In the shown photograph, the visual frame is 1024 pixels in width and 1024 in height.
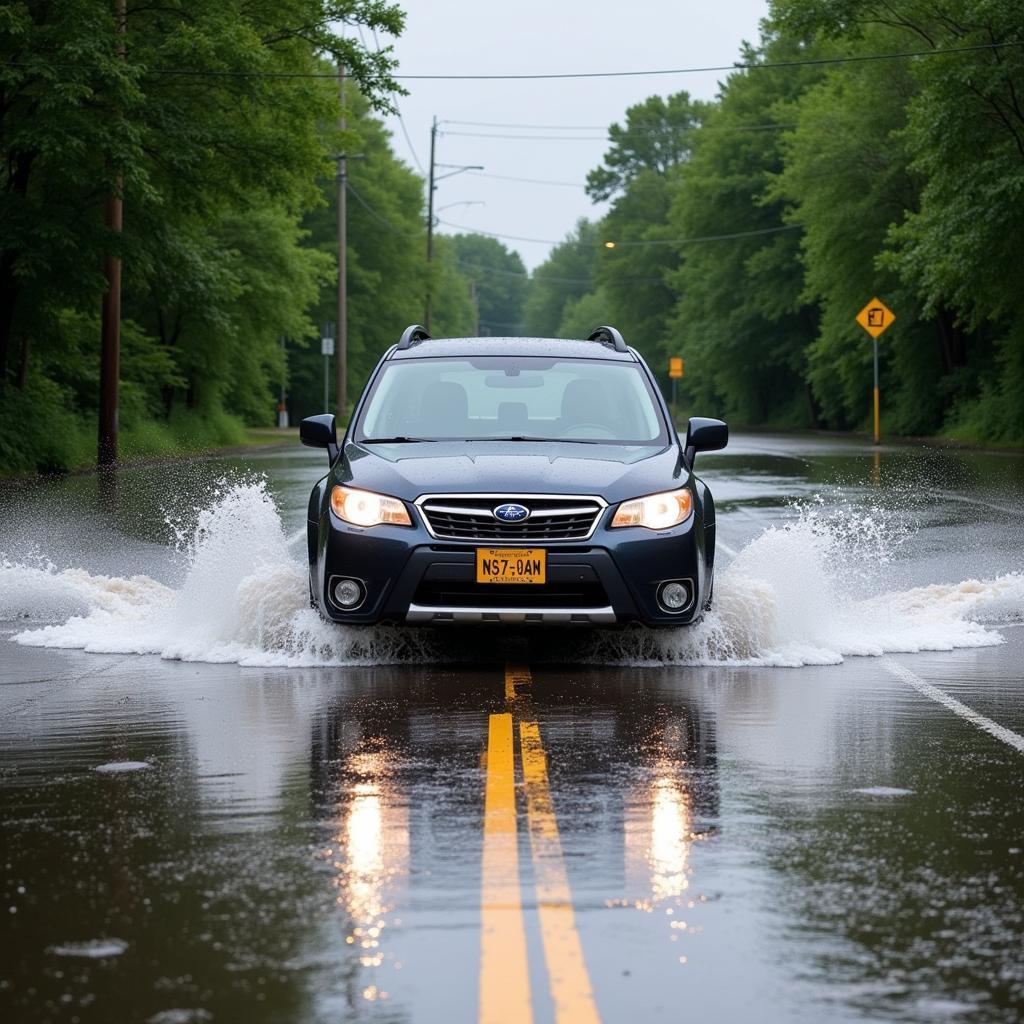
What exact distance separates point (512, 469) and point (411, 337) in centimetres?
251

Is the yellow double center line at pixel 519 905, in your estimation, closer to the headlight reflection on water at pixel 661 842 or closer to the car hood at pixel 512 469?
the headlight reflection on water at pixel 661 842

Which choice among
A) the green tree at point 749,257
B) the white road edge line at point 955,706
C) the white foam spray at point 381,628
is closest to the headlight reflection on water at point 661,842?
the white road edge line at point 955,706

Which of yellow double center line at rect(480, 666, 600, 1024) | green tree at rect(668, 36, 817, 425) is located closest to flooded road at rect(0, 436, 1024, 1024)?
yellow double center line at rect(480, 666, 600, 1024)

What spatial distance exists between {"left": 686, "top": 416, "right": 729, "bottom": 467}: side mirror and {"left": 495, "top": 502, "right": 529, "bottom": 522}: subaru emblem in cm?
155

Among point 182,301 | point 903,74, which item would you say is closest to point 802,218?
point 903,74

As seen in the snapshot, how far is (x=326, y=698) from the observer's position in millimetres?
9328

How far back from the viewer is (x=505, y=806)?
6.71 meters

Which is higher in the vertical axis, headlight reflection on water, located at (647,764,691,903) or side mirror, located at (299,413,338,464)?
side mirror, located at (299,413,338,464)

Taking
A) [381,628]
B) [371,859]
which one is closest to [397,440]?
[381,628]

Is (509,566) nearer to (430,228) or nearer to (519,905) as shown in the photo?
(519,905)

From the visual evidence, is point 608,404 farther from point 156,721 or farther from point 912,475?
point 912,475

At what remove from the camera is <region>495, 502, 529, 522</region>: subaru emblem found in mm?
9953

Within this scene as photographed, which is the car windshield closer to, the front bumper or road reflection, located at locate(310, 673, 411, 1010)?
the front bumper

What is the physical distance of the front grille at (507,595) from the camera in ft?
32.6
